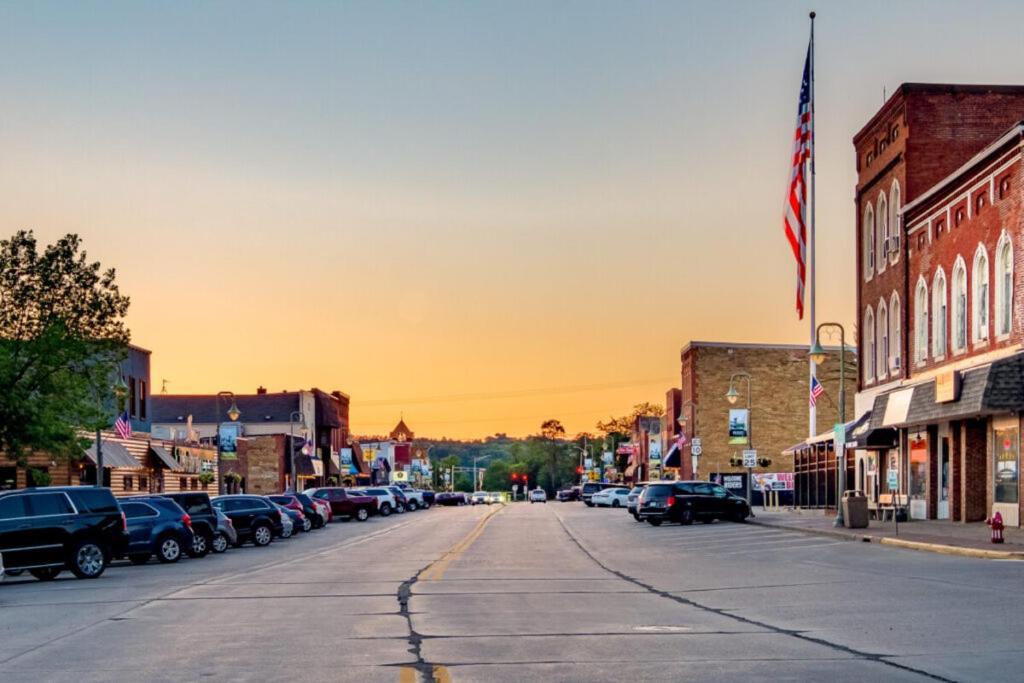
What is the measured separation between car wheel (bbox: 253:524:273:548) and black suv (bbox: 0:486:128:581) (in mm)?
13819

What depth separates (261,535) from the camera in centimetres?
4222

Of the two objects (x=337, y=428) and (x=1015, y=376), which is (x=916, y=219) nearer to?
(x=1015, y=376)

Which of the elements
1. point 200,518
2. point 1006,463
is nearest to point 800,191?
point 1006,463

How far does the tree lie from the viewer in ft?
125

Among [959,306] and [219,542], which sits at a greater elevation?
[959,306]

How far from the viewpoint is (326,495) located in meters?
68.4

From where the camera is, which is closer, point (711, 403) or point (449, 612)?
point (449, 612)

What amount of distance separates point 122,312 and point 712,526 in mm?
23358

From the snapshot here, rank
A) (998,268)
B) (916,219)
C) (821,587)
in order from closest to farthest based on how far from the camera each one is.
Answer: (821,587) → (998,268) → (916,219)

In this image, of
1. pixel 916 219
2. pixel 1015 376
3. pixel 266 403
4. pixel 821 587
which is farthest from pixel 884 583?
pixel 266 403

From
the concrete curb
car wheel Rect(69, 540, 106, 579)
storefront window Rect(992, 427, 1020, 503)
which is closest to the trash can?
the concrete curb

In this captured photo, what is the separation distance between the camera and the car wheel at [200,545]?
35.1 meters

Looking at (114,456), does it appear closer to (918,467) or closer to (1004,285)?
(918,467)

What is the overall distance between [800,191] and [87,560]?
110 feet
